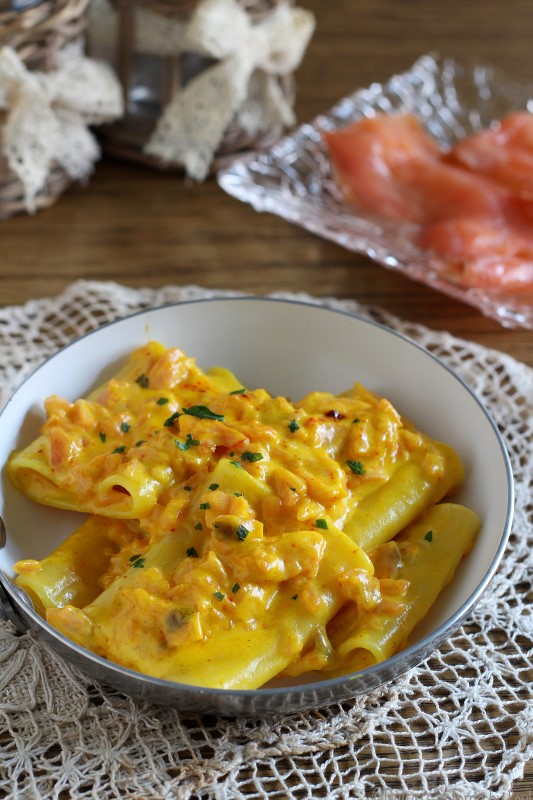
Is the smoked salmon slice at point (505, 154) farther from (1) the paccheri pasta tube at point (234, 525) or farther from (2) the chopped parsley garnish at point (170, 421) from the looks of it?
(2) the chopped parsley garnish at point (170, 421)

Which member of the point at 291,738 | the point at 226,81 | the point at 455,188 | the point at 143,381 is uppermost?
the point at 226,81

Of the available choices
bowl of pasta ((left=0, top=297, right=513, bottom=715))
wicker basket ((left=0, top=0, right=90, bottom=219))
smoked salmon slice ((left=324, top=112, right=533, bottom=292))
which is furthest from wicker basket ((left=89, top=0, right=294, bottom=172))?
bowl of pasta ((left=0, top=297, right=513, bottom=715))

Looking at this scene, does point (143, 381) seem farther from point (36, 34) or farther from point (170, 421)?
point (36, 34)

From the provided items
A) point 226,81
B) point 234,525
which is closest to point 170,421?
point 234,525

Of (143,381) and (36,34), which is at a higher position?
(36,34)

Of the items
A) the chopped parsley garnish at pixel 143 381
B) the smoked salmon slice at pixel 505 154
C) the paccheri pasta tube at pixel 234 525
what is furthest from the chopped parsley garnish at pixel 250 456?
the smoked salmon slice at pixel 505 154

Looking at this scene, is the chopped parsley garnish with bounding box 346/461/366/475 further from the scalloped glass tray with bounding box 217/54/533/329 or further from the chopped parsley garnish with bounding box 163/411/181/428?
the scalloped glass tray with bounding box 217/54/533/329

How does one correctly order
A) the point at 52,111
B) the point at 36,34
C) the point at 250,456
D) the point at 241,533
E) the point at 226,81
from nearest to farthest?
the point at 241,533 < the point at 250,456 < the point at 36,34 < the point at 52,111 < the point at 226,81
